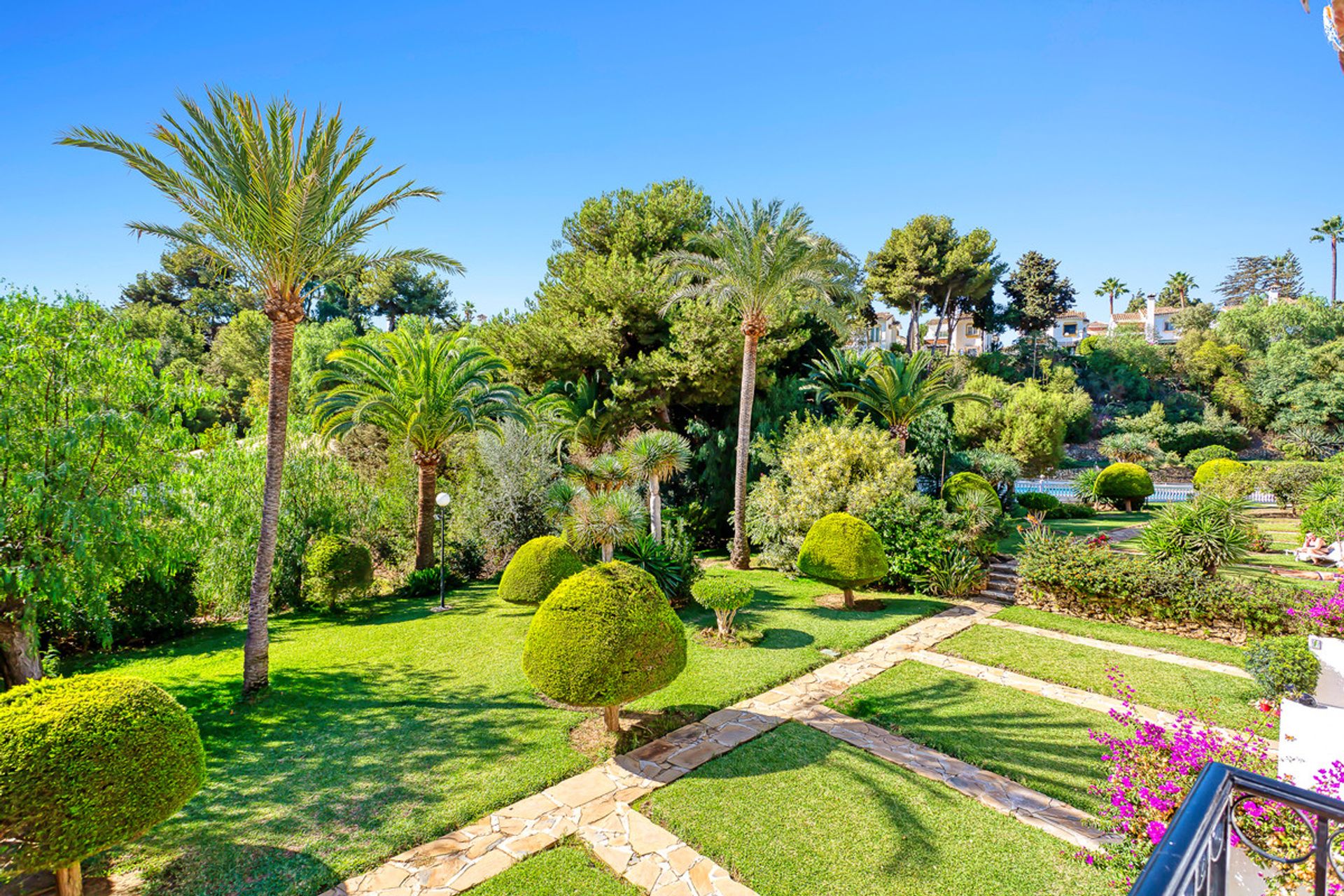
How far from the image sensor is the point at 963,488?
64.3ft

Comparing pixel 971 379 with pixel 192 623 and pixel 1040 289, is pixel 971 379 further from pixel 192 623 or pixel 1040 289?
pixel 192 623

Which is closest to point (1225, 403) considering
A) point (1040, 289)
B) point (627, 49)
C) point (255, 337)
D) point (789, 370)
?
point (1040, 289)

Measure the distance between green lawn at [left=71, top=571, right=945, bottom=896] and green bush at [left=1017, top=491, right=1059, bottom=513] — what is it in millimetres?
14402

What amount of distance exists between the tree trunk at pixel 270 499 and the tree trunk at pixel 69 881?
4506mm

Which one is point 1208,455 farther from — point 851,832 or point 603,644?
A: point 603,644

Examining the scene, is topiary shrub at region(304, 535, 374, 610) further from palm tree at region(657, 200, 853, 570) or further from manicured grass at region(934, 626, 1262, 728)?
manicured grass at region(934, 626, 1262, 728)

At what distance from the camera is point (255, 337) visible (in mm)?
38531

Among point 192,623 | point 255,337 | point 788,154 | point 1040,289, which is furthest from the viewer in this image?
point 1040,289

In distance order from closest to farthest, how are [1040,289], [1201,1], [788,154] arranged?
[1201,1], [788,154], [1040,289]

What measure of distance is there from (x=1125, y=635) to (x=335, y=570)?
16793mm

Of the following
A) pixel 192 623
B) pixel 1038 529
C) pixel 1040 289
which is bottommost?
pixel 192 623

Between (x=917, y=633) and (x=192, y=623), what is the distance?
1617 cm

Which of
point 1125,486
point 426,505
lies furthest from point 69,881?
point 1125,486

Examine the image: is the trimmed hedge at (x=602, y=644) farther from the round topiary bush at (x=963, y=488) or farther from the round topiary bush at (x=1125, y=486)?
the round topiary bush at (x=1125, y=486)
